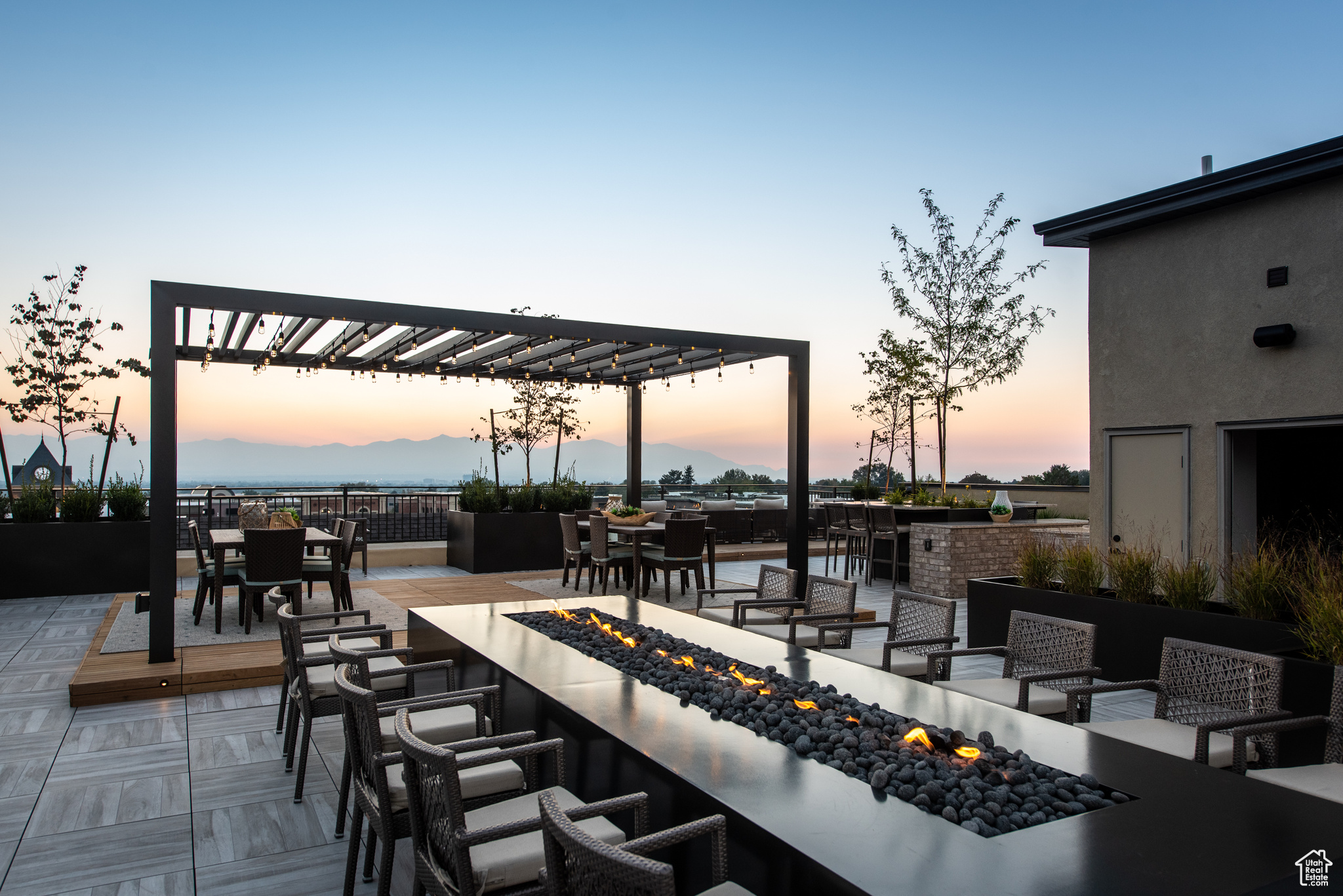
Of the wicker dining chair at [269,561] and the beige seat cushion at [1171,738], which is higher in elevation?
the wicker dining chair at [269,561]

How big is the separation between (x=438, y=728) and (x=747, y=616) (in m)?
2.82

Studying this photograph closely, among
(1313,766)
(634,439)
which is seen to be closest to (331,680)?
(1313,766)

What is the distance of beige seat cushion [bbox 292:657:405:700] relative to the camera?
3352mm

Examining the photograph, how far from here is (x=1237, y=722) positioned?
8.31 ft

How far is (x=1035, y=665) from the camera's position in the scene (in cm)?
374

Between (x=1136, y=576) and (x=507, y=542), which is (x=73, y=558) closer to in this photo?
(x=507, y=542)

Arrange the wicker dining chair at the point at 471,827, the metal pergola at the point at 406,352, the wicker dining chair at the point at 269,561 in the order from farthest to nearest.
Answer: the wicker dining chair at the point at 269,561
the metal pergola at the point at 406,352
the wicker dining chair at the point at 471,827

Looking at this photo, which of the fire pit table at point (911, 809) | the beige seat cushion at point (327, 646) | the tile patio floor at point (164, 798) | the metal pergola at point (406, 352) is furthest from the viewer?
the metal pergola at point (406, 352)

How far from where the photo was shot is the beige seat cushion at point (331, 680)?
11.0ft

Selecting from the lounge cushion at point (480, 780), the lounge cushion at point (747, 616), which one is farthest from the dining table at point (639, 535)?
the lounge cushion at point (480, 780)

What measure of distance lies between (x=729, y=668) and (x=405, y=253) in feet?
30.2

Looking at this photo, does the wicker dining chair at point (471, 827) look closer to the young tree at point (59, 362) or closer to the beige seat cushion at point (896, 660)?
the beige seat cushion at point (896, 660)

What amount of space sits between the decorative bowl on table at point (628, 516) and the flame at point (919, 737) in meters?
6.52

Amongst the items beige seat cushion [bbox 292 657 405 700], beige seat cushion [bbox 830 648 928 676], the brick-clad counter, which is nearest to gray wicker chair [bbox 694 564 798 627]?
beige seat cushion [bbox 830 648 928 676]
